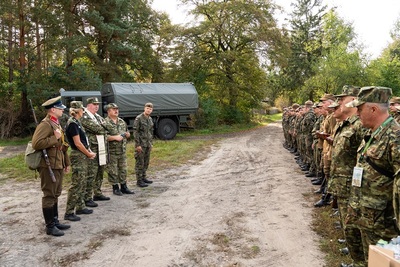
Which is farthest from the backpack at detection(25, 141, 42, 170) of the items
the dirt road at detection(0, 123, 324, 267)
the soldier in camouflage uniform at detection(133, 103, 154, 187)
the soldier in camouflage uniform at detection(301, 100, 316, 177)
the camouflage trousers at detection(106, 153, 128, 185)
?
the soldier in camouflage uniform at detection(301, 100, 316, 177)

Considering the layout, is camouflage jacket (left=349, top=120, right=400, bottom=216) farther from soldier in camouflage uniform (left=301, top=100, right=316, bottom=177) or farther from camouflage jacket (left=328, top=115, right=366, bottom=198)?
soldier in camouflage uniform (left=301, top=100, right=316, bottom=177)

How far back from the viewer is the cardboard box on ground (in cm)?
172

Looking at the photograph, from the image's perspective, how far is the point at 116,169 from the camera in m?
6.26

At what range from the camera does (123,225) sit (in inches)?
189

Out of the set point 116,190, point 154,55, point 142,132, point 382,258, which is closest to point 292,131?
point 142,132

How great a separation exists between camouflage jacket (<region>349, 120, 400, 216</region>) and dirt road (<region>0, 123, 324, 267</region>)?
1365 millimetres

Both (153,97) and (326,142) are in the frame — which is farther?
(153,97)

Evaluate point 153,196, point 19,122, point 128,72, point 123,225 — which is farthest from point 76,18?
point 123,225

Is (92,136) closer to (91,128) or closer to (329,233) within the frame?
(91,128)

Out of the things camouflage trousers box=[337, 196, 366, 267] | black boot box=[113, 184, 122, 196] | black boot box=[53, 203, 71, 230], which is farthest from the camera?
black boot box=[113, 184, 122, 196]

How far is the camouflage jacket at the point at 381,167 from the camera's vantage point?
7.82ft

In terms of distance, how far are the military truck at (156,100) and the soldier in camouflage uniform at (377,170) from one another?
12644 mm

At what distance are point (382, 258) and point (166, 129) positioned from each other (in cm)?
1416

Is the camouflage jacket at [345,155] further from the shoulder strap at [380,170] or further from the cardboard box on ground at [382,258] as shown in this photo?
the cardboard box on ground at [382,258]
